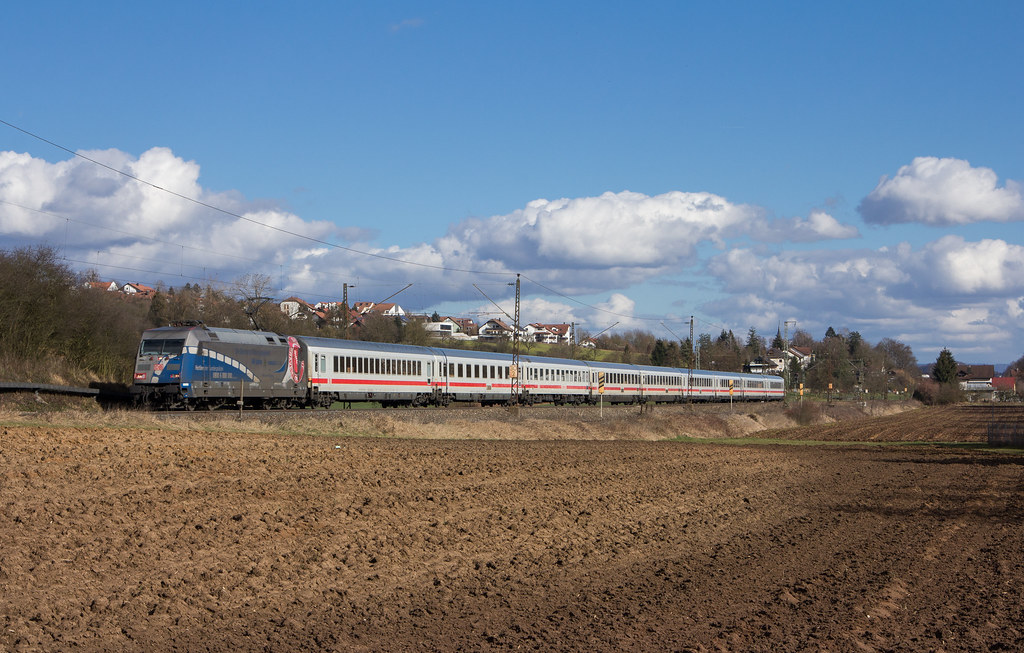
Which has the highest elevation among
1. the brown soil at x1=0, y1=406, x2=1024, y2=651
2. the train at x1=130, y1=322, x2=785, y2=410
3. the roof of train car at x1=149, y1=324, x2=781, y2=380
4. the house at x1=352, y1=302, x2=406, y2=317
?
the house at x1=352, y1=302, x2=406, y2=317

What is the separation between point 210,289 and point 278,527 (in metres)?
73.3

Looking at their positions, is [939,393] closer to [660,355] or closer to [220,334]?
[660,355]

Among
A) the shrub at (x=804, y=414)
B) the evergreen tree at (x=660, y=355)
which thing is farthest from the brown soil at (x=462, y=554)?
the evergreen tree at (x=660, y=355)

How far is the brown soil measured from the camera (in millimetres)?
9086

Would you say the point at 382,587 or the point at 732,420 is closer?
the point at 382,587

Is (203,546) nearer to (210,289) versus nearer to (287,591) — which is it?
(287,591)

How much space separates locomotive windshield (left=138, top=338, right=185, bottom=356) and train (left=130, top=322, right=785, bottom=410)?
0.13 feet

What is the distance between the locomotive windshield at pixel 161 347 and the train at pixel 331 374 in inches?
1.5

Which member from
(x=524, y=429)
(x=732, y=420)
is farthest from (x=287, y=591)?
(x=732, y=420)

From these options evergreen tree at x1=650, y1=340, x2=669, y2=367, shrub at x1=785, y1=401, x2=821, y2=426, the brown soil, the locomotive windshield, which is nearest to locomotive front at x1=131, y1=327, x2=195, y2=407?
the locomotive windshield

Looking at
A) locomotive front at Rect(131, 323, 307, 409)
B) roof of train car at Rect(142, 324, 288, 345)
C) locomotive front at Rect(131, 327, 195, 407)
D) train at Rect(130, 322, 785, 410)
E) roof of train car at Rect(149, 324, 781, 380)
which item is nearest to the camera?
locomotive front at Rect(131, 327, 195, 407)

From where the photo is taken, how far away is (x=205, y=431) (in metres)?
26.4

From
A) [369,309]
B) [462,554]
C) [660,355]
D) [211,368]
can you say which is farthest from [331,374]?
[660,355]

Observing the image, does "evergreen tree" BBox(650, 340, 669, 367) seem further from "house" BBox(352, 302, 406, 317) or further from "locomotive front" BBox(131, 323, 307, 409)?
"locomotive front" BBox(131, 323, 307, 409)
